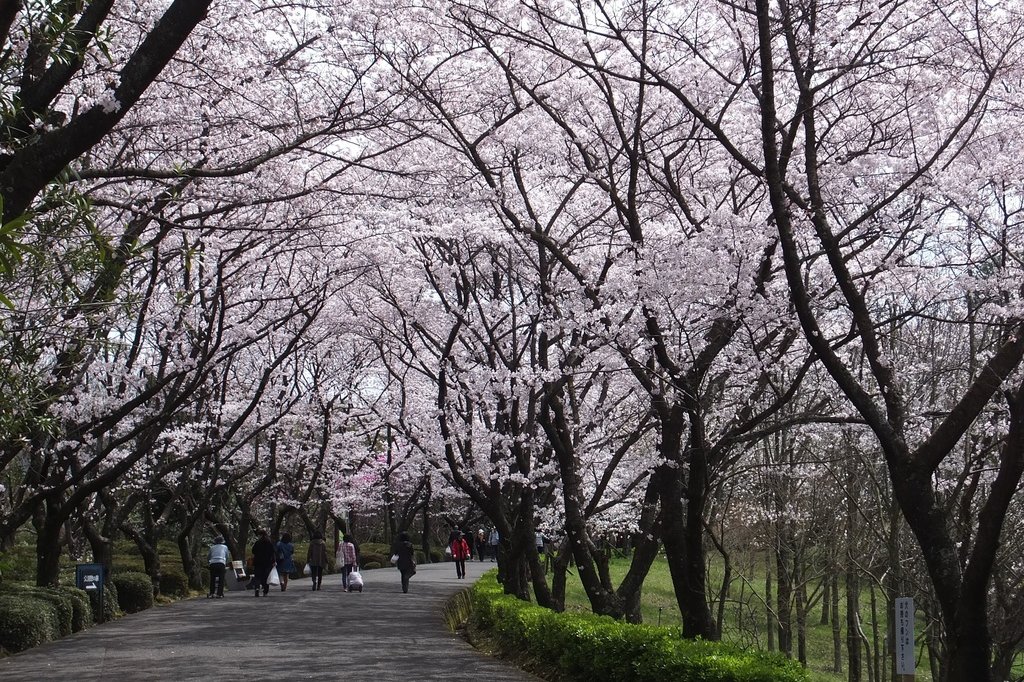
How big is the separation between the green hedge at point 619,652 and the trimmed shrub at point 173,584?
448 inches

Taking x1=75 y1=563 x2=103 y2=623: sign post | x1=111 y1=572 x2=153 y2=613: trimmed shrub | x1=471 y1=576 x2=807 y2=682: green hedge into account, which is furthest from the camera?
x1=111 y1=572 x2=153 y2=613: trimmed shrub

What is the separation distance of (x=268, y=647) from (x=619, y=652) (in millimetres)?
5832

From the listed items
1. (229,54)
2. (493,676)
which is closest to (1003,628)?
(493,676)

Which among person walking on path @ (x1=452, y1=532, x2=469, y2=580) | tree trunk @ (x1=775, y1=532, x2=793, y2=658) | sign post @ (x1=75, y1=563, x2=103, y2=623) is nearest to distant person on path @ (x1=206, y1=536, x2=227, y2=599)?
sign post @ (x1=75, y1=563, x2=103, y2=623)

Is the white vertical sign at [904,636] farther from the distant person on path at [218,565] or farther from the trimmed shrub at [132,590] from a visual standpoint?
the distant person on path at [218,565]

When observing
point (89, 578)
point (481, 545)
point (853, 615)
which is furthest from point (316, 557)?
point (481, 545)

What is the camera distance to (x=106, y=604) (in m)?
18.2

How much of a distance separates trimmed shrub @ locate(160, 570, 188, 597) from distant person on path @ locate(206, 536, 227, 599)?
2.21ft

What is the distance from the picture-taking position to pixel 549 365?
679 inches

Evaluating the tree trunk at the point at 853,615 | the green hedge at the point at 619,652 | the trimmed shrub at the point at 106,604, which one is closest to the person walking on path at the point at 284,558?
the trimmed shrub at the point at 106,604

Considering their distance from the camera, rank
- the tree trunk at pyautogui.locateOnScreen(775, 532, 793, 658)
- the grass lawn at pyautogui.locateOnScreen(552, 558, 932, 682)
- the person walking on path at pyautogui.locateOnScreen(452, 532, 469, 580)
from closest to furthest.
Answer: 1. the tree trunk at pyautogui.locateOnScreen(775, 532, 793, 658)
2. the grass lawn at pyautogui.locateOnScreen(552, 558, 932, 682)
3. the person walking on path at pyautogui.locateOnScreen(452, 532, 469, 580)

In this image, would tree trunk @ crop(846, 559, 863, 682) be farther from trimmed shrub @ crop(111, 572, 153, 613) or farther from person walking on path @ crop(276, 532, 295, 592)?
person walking on path @ crop(276, 532, 295, 592)

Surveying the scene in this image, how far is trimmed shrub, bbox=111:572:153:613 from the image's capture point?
1983 centimetres

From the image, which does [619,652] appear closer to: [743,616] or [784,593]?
[784,593]
